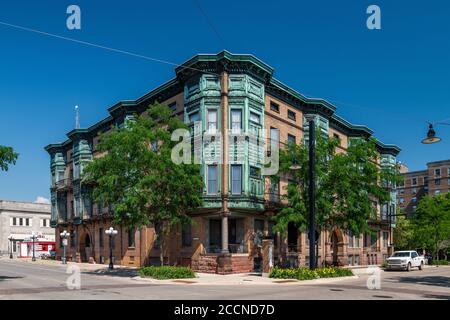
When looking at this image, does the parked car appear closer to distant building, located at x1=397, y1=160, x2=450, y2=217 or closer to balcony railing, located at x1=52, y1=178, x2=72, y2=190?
balcony railing, located at x1=52, y1=178, x2=72, y2=190

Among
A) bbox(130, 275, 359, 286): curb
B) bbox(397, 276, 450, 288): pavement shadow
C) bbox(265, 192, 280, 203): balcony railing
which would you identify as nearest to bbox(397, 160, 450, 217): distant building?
bbox(265, 192, 280, 203): balcony railing

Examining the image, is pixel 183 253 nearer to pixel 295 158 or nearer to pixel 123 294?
pixel 295 158

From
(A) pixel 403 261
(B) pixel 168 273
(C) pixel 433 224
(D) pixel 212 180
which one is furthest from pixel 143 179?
(C) pixel 433 224

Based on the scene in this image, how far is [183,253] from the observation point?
34.7 m

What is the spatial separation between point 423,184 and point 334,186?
282 ft

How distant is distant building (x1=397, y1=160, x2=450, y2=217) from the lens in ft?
333

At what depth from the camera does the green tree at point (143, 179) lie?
1125 inches

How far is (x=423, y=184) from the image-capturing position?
107125mm

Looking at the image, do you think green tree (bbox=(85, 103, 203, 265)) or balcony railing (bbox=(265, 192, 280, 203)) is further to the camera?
balcony railing (bbox=(265, 192, 280, 203))

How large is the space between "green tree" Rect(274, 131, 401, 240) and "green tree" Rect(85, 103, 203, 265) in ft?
20.4

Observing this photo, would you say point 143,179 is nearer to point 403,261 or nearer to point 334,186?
point 334,186

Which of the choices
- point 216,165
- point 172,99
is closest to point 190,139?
point 216,165

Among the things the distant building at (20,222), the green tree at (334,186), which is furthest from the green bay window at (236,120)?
the distant building at (20,222)

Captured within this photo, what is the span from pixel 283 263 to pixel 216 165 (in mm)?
10482
